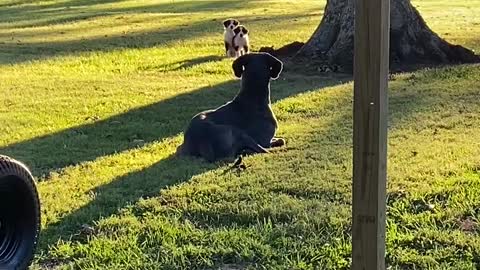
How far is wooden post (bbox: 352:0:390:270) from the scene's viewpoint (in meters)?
3.83

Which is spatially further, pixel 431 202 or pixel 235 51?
pixel 235 51

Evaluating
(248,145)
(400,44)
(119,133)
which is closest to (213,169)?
(248,145)

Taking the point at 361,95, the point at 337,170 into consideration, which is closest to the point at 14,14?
the point at 337,170

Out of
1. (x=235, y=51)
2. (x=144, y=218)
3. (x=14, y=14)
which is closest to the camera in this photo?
(x=144, y=218)

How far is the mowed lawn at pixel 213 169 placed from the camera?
17.3 ft

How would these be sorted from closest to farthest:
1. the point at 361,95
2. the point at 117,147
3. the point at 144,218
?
the point at 361,95 → the point at 144,218 → the point at 117,147

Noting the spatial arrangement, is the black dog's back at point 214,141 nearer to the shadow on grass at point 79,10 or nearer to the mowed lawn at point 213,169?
the mowed lawn at point 213,169

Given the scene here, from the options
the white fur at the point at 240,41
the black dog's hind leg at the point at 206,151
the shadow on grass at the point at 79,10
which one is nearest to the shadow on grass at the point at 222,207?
the black dog's hind leg at the point at 206,151

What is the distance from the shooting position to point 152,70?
14.4 metres

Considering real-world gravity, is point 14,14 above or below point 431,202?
below

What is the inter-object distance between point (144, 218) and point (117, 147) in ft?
→ 9.02

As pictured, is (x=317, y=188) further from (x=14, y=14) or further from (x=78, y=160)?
(x=14, y=14)

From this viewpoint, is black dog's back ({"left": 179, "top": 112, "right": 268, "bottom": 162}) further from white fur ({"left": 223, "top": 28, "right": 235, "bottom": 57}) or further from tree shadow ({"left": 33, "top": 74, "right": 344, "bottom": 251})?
white fur ({"left": 223, "top": 28, "right": 235, "bottom": 57})

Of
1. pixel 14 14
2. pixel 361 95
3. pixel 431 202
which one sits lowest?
pixel 14 14
